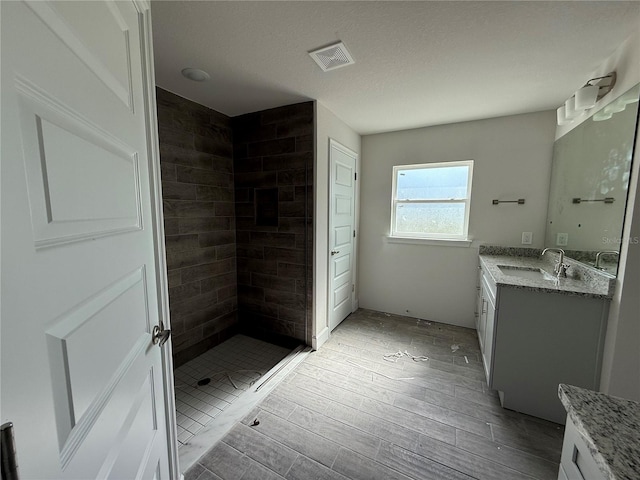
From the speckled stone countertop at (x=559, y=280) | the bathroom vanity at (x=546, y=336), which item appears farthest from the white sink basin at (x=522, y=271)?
the bathroom vanity at (x=546, y=336)

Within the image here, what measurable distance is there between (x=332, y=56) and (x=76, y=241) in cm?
175

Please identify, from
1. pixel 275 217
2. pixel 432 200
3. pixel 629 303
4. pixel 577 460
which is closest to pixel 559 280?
pixel 629 303

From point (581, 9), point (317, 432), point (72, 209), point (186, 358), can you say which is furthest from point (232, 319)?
point (581, 9)

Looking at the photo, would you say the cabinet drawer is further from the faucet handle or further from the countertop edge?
the faucet handle

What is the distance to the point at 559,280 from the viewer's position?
1.88m

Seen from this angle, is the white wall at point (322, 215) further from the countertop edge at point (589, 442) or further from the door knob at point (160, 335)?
the countertop edge at point (589, 442)

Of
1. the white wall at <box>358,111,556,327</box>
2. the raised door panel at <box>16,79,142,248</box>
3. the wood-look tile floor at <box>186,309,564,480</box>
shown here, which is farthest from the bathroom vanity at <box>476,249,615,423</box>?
the raised door panel at <box>16,79,142,248</box>

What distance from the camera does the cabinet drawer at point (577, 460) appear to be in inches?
22.2

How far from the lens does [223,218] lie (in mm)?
2805

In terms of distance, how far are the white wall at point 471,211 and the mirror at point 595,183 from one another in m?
0.23

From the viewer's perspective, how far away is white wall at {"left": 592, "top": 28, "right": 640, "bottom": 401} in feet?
4.62

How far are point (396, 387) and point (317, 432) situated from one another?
77 cm

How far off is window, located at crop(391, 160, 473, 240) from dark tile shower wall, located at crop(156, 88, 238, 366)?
212 centimetres

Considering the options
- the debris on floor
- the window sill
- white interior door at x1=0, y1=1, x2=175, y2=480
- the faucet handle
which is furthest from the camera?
the window sill
